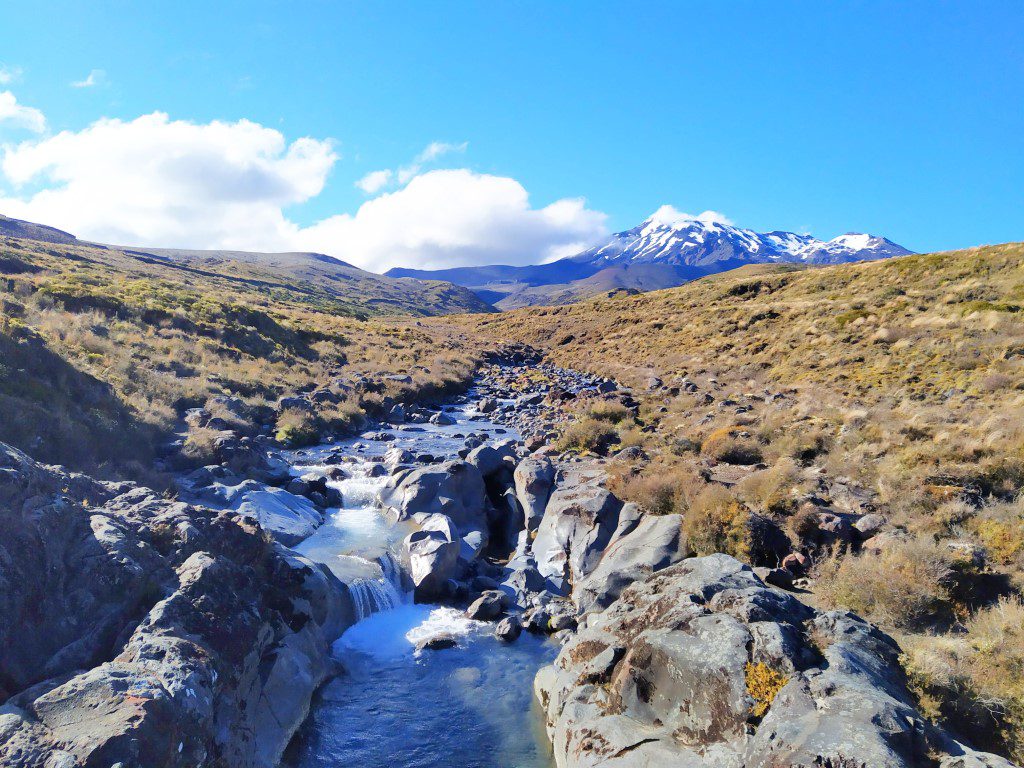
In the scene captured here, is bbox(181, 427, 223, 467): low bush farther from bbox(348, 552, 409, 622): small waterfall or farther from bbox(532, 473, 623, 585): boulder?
bbox(532, 473, 623, 585): boulder

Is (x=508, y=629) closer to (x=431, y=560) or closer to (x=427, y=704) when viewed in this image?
(x=427, y=704)

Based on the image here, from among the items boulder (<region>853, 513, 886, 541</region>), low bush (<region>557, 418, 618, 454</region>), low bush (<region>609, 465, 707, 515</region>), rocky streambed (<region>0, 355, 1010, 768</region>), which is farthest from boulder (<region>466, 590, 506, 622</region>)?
low bush (<region>557, 418, 618, 454</region>)

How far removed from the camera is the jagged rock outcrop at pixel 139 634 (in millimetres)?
5730

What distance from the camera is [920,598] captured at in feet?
29.0

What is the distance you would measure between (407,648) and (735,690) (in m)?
7.56

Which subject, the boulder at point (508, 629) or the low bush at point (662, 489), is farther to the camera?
the low bush at point (662, 489)

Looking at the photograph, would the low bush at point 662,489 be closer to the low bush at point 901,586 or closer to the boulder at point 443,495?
the low bush at point 901,586

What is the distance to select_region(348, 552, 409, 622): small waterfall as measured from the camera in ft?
42.6

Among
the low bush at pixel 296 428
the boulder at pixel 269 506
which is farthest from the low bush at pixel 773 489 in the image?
the low bush at pixel 296 428

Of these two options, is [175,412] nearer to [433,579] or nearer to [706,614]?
[433,579]

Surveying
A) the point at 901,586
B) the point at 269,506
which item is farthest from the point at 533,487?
the point at 901,586

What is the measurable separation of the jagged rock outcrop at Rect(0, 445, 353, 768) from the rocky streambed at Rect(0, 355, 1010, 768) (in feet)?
0.10

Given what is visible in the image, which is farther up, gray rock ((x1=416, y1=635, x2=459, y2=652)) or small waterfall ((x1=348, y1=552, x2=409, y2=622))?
small waterfall ((x1=348, y1=552, x2=409, y2=622))

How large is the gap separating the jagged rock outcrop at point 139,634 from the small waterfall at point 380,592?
1.93m
